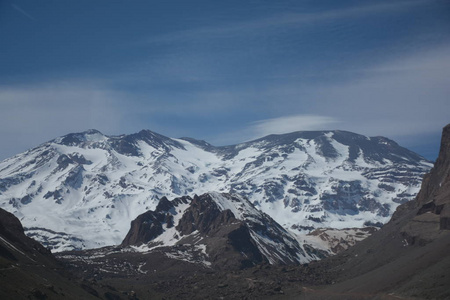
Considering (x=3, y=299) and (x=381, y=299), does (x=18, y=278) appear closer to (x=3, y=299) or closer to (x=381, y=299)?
(x=3, y=299)

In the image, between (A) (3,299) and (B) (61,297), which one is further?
(B) (61,297)

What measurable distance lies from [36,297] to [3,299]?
17293 millimetres

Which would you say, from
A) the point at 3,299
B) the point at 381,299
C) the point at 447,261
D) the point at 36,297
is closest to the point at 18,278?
the point at 36,297

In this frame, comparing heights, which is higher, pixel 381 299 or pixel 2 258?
pixel 2 258

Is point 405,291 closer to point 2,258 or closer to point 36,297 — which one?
point 36,297

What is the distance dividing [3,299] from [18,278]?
2188 centimetres

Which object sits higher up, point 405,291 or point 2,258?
point 2,258

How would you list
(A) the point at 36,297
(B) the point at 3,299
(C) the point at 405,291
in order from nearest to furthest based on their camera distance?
(B) the point at 3,299
(A) the point at 36,297
(C) the point at 405,291

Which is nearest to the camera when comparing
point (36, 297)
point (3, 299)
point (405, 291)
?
point (3, 299)

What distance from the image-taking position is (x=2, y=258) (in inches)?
7544

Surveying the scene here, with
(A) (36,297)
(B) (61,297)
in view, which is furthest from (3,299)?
(B) (61,297)

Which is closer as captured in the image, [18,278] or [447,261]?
[18,278]

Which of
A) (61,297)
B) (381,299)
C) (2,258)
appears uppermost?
(2,258)

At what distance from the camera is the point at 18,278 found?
598ft
